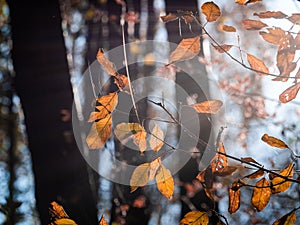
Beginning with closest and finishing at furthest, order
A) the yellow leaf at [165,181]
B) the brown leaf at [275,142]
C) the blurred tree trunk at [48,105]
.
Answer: the brown leaf at [275,142]
the yellow leaf at [165,181]
the blurred tree trunk at [48,105]

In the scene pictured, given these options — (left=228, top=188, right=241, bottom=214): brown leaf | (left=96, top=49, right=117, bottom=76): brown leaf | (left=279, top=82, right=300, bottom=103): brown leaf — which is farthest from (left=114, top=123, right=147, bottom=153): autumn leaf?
(left=279, top=82, right=300, bottom=103): brown leaf

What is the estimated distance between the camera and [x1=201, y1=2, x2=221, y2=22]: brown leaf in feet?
3.00

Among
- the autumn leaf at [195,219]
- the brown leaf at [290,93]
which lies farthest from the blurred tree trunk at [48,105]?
the brown leaf at [290,93]

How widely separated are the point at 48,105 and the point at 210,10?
0.68 m

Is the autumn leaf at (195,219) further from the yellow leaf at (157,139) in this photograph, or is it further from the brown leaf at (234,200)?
the yellow leaf at (157,139)

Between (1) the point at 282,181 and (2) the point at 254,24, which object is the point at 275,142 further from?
(2) the point at 254,24

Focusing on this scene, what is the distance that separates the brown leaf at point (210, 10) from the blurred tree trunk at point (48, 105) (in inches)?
23.9

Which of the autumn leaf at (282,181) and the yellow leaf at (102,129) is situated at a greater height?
the yellow leaf at (102,129)

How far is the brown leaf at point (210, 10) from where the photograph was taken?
915 millimetres

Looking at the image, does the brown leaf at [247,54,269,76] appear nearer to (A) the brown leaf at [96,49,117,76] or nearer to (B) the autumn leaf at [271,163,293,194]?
(B) the autumn leaf at [271,163,293,194]

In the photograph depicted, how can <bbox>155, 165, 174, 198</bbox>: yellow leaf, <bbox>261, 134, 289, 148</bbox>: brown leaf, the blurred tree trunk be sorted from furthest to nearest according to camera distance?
the blurred tree trunk
<bbox>155, 165, 174, 198</bbox>: yellow leaf
<bbox>261, 134, 289, 148</bbox>: brown leaf

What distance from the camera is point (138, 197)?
9.71 feet

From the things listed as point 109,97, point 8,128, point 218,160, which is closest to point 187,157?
point 218,160

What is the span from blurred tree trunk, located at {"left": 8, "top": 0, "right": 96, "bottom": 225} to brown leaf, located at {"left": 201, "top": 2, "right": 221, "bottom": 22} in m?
0.61
